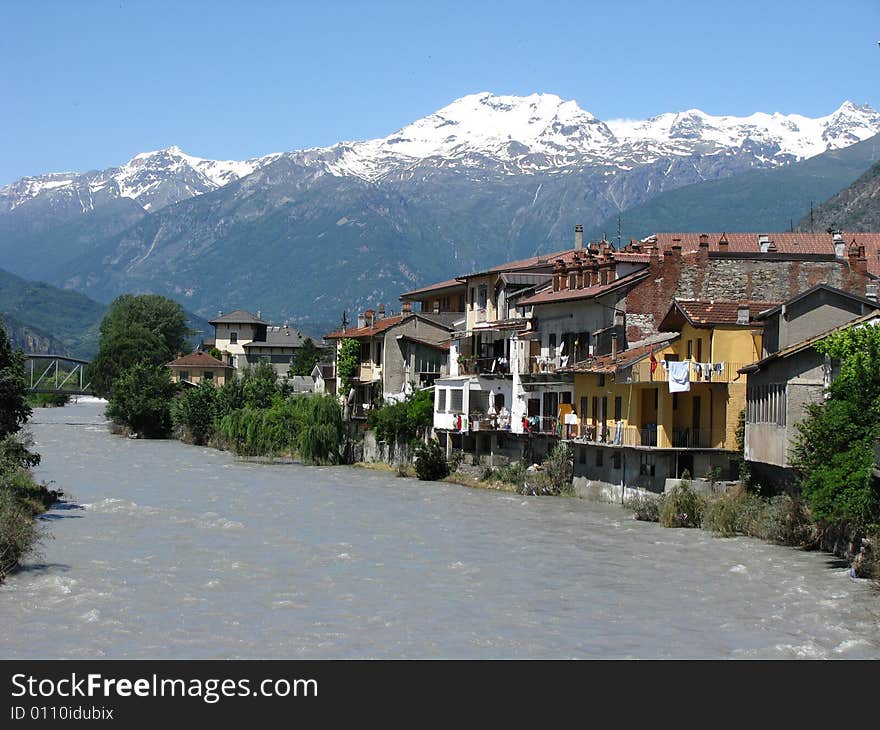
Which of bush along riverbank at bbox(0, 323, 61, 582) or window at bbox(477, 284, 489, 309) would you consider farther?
window at bbox(477, 284, 489, 309)

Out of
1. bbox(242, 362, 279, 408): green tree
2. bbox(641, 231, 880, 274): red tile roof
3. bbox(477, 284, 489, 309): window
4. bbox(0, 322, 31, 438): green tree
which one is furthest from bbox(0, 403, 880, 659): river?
bbox(242, 362, 279, 408): green tree

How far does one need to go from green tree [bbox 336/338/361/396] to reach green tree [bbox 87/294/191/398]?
48.7 m

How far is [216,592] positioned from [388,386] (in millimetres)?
50052

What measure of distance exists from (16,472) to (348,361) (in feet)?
140

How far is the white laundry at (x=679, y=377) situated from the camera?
161 ft

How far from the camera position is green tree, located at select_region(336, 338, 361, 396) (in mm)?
88688

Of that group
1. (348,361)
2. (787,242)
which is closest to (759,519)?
(787,242)

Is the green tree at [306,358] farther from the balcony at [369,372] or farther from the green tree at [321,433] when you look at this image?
the green tree at [321,433]

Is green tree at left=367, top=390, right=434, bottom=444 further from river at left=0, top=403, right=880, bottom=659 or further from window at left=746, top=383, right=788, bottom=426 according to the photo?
window at left=746, top=383, right=788, bottom=426

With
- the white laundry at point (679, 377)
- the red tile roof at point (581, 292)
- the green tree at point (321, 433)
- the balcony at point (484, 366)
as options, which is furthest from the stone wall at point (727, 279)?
the green tree at point (321, 433)

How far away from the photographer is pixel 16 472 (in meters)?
47.6

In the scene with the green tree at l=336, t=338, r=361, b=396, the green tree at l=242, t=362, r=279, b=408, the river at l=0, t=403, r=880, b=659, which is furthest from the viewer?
the green tree at l=242, t=362, r=279, b=408
